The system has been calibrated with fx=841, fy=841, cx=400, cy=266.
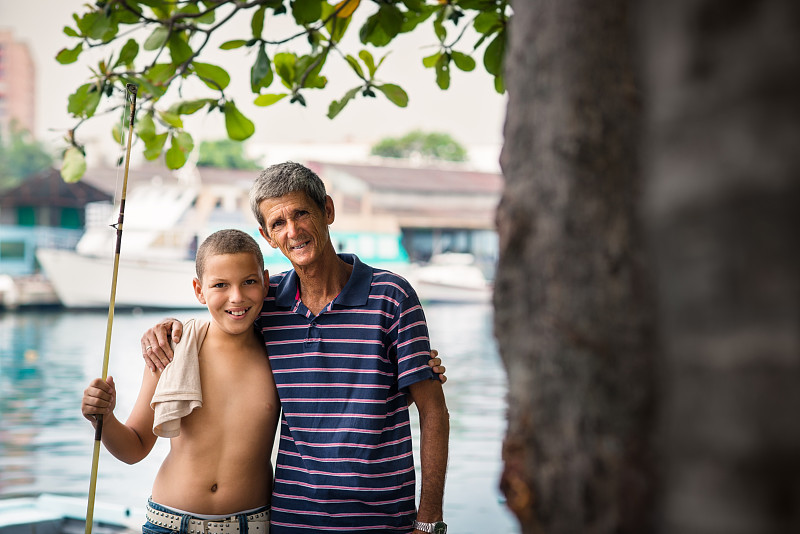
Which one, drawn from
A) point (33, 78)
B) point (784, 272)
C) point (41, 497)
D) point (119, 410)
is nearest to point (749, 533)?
point (784, 272)

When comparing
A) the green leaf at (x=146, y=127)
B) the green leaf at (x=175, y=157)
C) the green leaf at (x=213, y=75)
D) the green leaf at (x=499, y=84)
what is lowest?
the green leaf at (x=175, y=157)

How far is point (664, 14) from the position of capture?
572 mm

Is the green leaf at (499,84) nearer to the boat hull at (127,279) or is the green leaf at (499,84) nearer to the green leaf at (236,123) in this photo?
the green leaf at (236,123)

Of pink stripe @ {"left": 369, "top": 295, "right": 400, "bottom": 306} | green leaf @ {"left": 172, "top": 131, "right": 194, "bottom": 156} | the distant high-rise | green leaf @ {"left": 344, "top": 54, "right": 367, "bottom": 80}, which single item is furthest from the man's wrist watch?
the distant high-rise

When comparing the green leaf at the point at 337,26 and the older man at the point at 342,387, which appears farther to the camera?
the green leaf at the point at 337,26

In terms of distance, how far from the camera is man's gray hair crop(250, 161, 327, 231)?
2.11 meters

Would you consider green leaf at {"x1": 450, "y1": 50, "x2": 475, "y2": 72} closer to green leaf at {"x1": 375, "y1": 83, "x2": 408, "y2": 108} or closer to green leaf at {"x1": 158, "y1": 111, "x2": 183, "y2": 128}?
green leaf at {"x1": 375, "y1": 83, "x2": 408, "y2": 108}

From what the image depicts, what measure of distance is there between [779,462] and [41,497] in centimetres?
370

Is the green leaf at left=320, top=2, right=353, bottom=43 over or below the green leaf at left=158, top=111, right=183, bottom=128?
over

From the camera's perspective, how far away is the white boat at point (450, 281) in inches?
1212

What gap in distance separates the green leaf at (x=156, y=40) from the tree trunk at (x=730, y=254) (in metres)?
2.19

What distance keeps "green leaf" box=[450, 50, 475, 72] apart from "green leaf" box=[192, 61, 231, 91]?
75cm

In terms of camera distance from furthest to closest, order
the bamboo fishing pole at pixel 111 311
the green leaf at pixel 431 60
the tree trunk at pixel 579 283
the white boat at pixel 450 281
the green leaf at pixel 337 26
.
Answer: the white boat at pixel 450 281, the green leaf at pixel 431 60, the green leaf at pixel 337 26, the bamboo fishing pole at pixel 111 311, the tree trunk at pixel 579 283

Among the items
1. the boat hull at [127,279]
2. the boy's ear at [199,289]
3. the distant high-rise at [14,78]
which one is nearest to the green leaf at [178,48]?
the boy's ear at [199,289]
